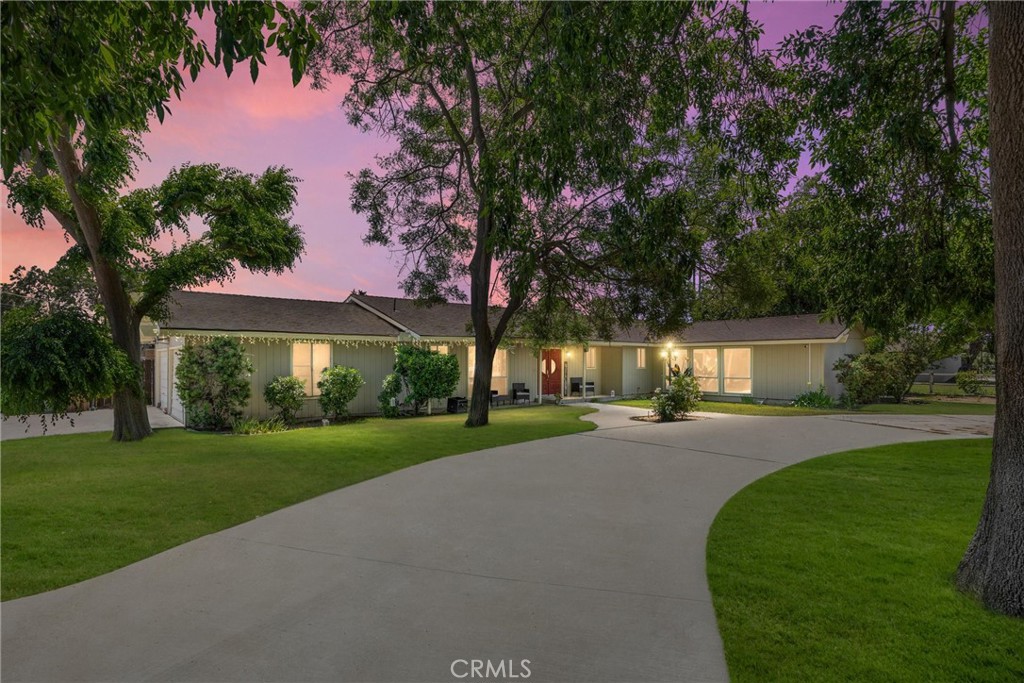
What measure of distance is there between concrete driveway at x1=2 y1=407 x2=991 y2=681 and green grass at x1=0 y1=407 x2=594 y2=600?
54cm

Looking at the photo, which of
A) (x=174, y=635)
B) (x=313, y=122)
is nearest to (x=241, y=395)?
(x=313, y=122)

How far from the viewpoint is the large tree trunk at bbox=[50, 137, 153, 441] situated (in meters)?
10.8

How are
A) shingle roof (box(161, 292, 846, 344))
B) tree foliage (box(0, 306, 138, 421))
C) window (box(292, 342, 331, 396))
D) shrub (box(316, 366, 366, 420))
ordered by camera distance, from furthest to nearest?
1. window (box(292, 342, 331, 396))
2. shrub (box(316, 366, 366, 420))
3. shingle roof (box(161, 292, 846, 344))
4. tree foliage (box(0, 306, 138, 421))

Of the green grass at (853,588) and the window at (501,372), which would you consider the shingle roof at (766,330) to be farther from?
the green grass at (853,588)

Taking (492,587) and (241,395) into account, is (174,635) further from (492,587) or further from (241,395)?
(241,395)

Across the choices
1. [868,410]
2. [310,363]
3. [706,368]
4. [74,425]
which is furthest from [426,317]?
[868,410]

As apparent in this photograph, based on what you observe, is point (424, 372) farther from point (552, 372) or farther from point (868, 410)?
point (868, 410)

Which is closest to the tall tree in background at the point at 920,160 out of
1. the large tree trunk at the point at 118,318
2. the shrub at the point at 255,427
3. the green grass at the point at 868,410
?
the green grass at the point at 868,410

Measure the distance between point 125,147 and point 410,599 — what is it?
11.4m

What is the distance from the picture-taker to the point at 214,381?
13250 mm

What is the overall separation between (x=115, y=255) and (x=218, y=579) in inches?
366

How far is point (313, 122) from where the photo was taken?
1366 cm

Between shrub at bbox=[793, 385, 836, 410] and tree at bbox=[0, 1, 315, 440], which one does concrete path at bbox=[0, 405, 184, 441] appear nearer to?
tree at bbox=[0, 1, 315, 440]
